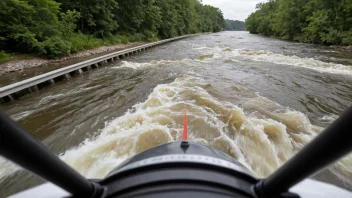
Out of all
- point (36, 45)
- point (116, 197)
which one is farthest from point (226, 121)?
point (36, 45)

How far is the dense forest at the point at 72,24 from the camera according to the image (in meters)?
10.9

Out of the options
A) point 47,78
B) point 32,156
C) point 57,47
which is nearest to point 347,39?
point 57,47

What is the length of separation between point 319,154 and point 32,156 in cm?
75

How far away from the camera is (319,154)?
0.55 meters

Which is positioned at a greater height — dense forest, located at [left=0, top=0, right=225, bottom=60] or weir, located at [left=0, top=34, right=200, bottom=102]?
dense forest, located at [left=0, top=0, right=225, bottom=60]

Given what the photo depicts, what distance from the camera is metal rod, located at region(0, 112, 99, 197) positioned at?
479mm

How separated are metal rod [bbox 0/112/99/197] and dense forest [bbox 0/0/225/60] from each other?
12051 millimetres

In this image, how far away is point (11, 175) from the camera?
123 inches

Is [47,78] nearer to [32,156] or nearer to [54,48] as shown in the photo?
[54,48]

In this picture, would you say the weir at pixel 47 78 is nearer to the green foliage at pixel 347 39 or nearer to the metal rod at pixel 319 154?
the metal rod at pixel 319 154

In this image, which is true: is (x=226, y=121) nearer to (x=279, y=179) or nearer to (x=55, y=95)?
(x=279, y=179)

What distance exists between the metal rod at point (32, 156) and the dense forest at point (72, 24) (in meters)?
12.1

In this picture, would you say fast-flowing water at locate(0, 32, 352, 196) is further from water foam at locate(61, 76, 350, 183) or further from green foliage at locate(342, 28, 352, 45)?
green foliage at locate(342, 28, 352, 45)

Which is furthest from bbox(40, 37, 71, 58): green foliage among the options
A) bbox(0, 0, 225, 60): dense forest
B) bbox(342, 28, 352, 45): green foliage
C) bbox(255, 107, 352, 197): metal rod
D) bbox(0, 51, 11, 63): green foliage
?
bbox(342, 28, 352, 45): green foliage
